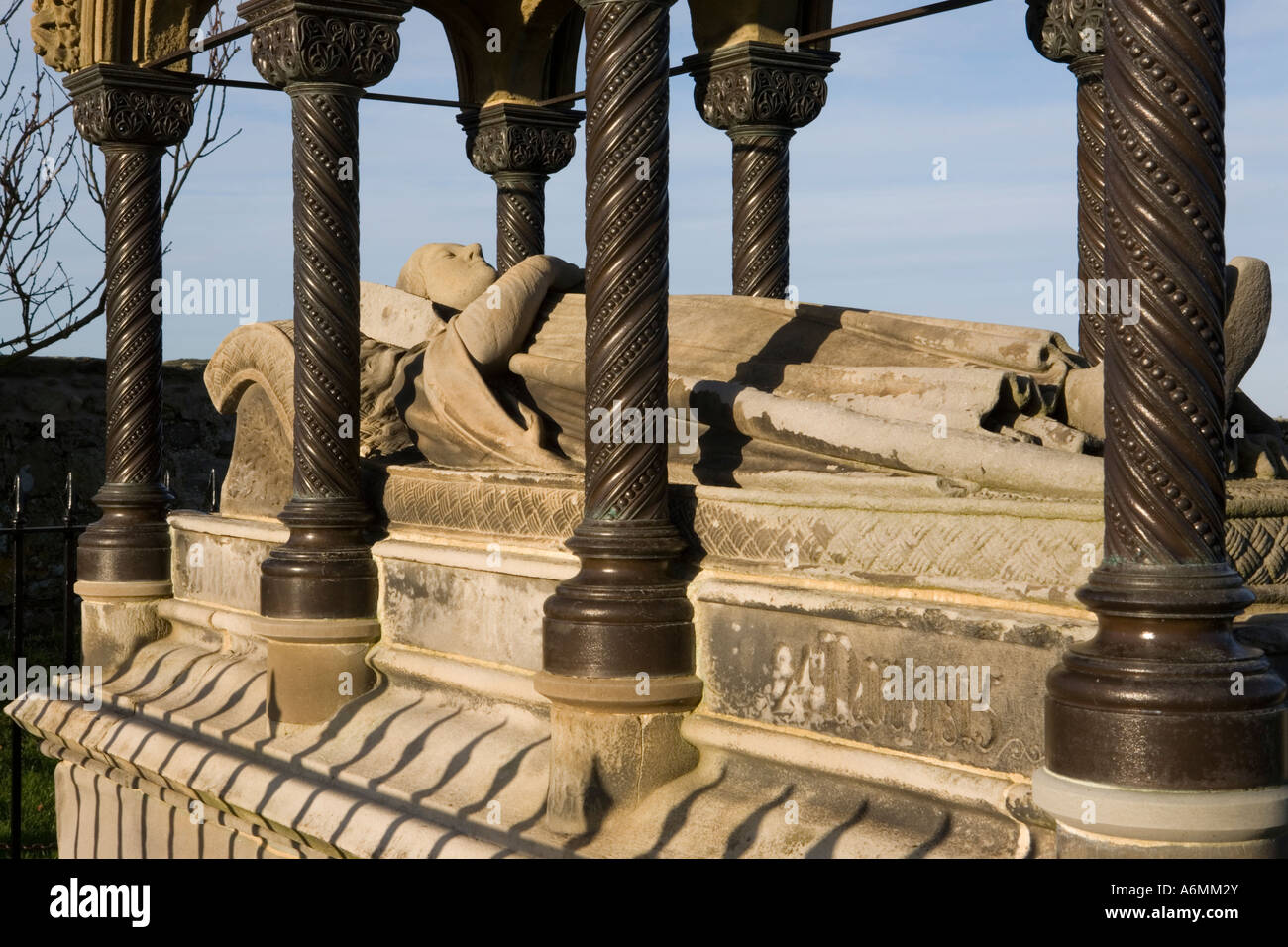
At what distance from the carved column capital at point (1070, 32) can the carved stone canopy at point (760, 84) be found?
1.48 meters

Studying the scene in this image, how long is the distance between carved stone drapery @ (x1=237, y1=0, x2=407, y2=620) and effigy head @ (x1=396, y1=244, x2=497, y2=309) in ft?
2.92

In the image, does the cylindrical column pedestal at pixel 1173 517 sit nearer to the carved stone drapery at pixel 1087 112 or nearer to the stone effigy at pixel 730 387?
the stone effigy at pixel 730 387

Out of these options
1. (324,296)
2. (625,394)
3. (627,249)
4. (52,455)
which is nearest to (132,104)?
(324,296)

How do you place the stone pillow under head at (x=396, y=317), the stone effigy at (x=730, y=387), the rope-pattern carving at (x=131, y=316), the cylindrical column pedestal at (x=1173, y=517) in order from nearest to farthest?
the cylindrical column pedestal at (x=1173, y=517) → the stone effigy at (x=730, y=387) → the stone pillow under head at (x=396, y=317) → the rope-pattern carving at (x=131, y=316)

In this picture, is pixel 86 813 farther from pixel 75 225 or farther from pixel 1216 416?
pixel 1216 416

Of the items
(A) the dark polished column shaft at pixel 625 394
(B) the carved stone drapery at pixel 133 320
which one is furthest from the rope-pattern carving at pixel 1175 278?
(B) the carved stone drapery at pixel 133 320

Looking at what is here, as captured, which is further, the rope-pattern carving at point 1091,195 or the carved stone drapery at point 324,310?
the carved stone drapery at point 324,310

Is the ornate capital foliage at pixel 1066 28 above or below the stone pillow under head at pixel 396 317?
above

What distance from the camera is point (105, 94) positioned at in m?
7.70

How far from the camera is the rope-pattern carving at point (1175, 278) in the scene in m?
3.18

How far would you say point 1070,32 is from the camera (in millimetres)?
5828

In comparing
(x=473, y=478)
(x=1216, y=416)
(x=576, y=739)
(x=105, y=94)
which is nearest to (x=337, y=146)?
(x=473, y=478)

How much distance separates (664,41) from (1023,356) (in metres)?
1.57

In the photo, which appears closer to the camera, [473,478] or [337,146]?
[473,478]
